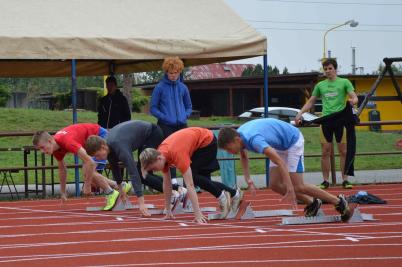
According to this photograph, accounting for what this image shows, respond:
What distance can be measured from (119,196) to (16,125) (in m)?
19.6

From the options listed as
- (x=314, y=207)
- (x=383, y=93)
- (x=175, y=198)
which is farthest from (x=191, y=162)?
(x=383, y=93)

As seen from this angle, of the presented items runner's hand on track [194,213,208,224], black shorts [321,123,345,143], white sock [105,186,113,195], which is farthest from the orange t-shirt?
black shorts [321,123,345,143]

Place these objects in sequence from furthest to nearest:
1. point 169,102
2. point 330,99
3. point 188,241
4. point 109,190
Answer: point 330,99 → point 169,102 → point 109,190 → point 188,241

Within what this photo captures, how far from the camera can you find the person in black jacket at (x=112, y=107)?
15625 mm

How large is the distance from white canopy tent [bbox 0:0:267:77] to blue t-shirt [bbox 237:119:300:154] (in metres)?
4.89

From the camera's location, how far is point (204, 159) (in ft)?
37.0

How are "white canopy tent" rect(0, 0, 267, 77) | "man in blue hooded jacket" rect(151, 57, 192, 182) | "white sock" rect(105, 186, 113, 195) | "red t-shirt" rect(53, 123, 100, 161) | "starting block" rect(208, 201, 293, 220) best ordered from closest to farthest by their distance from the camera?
"starting block" rect(208, 201, 293, 220), "red t-shirt" rect(53, 123, 100, 161), "white sock" rect(105, 186, 113, 195), "man in blue hooded jacket" rect(151, 57, 192, 182), "white canopy tent" rect(0, 0, 267, 77)

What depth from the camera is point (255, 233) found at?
995 cm

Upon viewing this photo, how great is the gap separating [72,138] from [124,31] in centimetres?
377

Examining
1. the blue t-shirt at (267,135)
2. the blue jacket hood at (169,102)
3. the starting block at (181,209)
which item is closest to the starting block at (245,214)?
the starting block at (181,209)

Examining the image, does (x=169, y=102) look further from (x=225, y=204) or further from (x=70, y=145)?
(x=225, y=204)

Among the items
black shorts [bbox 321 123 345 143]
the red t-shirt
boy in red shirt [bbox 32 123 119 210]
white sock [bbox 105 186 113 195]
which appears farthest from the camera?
black shorts [bbox 321 123 345 143]

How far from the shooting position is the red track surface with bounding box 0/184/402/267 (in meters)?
8.18

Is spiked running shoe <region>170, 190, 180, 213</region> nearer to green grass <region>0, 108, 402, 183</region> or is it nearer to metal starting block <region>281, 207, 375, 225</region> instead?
metal starting block <region>281, 207, 375, 225</region>
